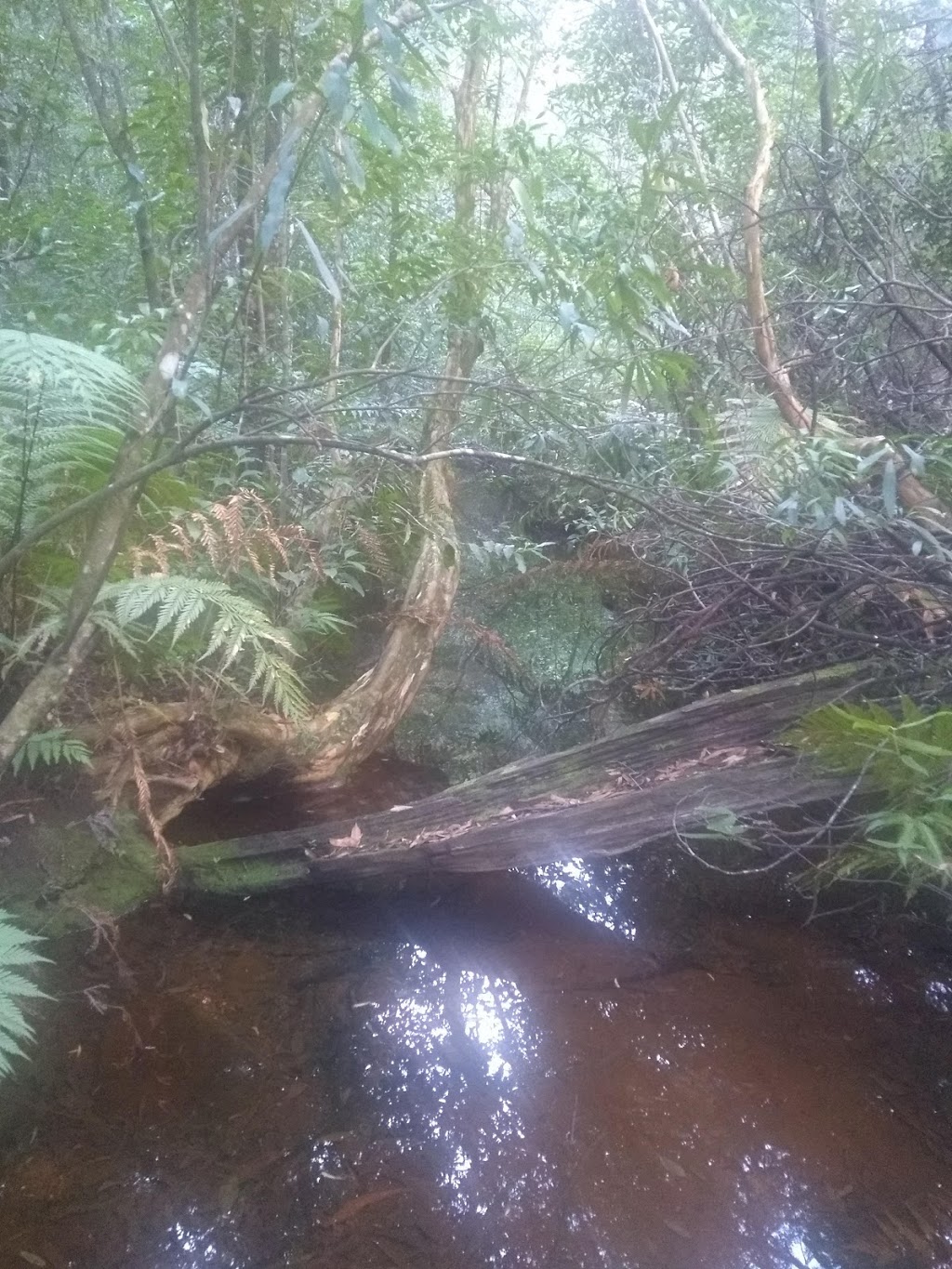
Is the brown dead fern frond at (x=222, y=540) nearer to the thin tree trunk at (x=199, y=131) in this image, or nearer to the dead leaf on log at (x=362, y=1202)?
the thin tree trunk at (x=199, y=131)

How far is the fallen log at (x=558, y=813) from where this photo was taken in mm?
2828

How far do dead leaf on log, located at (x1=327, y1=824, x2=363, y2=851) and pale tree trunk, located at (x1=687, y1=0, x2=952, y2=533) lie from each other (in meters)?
2.35

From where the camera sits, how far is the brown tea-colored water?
1854 mm

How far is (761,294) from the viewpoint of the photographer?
4129 millimetres

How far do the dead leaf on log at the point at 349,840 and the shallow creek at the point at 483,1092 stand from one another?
0.20 meters

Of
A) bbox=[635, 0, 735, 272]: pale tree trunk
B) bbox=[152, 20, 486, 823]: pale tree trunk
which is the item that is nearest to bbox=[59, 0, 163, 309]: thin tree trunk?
bbox=[152, 20, 486, 823]: pale tree trunk

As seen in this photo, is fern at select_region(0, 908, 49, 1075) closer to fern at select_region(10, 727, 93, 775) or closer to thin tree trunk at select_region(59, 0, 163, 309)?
fern at select_region(10, 727, 93, 775)

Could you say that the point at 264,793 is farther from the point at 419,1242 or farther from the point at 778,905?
the point at 778,905

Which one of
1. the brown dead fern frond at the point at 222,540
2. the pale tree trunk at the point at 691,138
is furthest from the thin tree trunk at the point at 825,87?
the brown dead fern frond at the point at 222,540

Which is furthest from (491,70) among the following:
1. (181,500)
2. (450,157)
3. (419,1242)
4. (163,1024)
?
(419,1242)

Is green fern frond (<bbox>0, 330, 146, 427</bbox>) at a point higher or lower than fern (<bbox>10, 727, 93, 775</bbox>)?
higher

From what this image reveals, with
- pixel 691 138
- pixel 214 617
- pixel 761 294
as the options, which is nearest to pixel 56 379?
pixel 214 617

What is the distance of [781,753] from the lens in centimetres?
301

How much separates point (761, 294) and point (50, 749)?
387 cm
